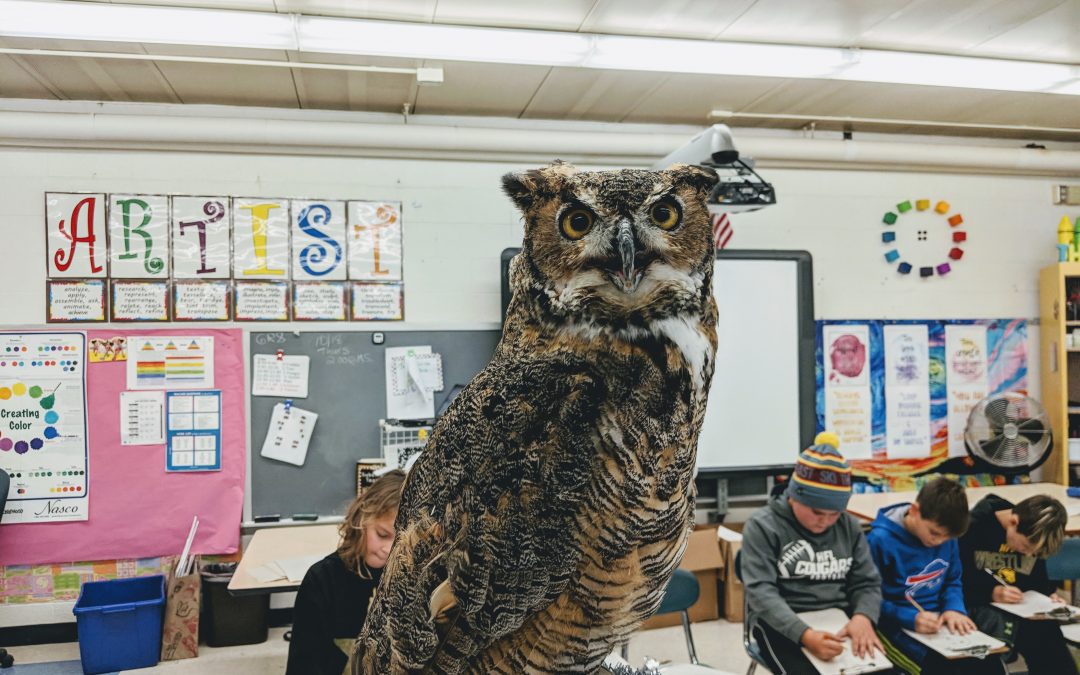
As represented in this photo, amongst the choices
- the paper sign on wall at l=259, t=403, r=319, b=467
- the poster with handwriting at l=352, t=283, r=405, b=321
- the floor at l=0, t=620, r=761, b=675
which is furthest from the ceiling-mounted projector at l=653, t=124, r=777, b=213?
the paper sign on wall at l=259, t=403, r=319, b=467

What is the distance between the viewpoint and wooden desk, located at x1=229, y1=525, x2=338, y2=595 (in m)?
2.42

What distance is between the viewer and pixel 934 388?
4.48 meters

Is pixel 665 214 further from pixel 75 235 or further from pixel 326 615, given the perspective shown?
pixel 75 235

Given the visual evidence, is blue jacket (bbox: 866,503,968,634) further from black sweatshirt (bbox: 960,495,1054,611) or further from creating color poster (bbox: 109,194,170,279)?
creating color poster (bbox: 109,194,170,279)

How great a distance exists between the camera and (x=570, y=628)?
2.45 ft

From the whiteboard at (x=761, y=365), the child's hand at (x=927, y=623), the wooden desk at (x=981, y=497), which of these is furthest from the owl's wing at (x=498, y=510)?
the whiteboard at (x=761, y=365)

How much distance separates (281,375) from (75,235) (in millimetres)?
1215

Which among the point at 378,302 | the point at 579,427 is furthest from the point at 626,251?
the point at 378,302

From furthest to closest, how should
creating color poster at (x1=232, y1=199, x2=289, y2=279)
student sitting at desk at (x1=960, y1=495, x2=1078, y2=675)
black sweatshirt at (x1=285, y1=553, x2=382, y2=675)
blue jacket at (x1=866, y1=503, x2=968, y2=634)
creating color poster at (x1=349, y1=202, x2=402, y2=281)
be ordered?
creating color poster at (x1=349, y1=202, x2=402, y2=281) < creating color poster at (x1=232, y1=199, x2=289, y2=279) < student sitting at desk at (x1=960, y1=495, x2=1078, y2=675) < blue jacket at (x1=866, y1=503, x2=968, y2=634) < black sweatshirt at (x1=285, y1=553, x2=382, y2=675)

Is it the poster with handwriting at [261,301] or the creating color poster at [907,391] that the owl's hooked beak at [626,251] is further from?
the creating color poster at [907,391]

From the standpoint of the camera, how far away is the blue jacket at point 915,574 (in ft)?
7.89

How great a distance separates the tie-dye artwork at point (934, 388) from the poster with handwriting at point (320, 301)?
9.26 ft

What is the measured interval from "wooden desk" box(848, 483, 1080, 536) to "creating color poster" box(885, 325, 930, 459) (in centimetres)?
54

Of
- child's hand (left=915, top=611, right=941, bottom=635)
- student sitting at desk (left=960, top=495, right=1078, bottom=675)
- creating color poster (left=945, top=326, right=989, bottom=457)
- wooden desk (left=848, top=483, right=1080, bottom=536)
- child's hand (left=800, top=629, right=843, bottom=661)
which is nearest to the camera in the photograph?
child's hand (left=800, top=629, right=843, bottom=661)
